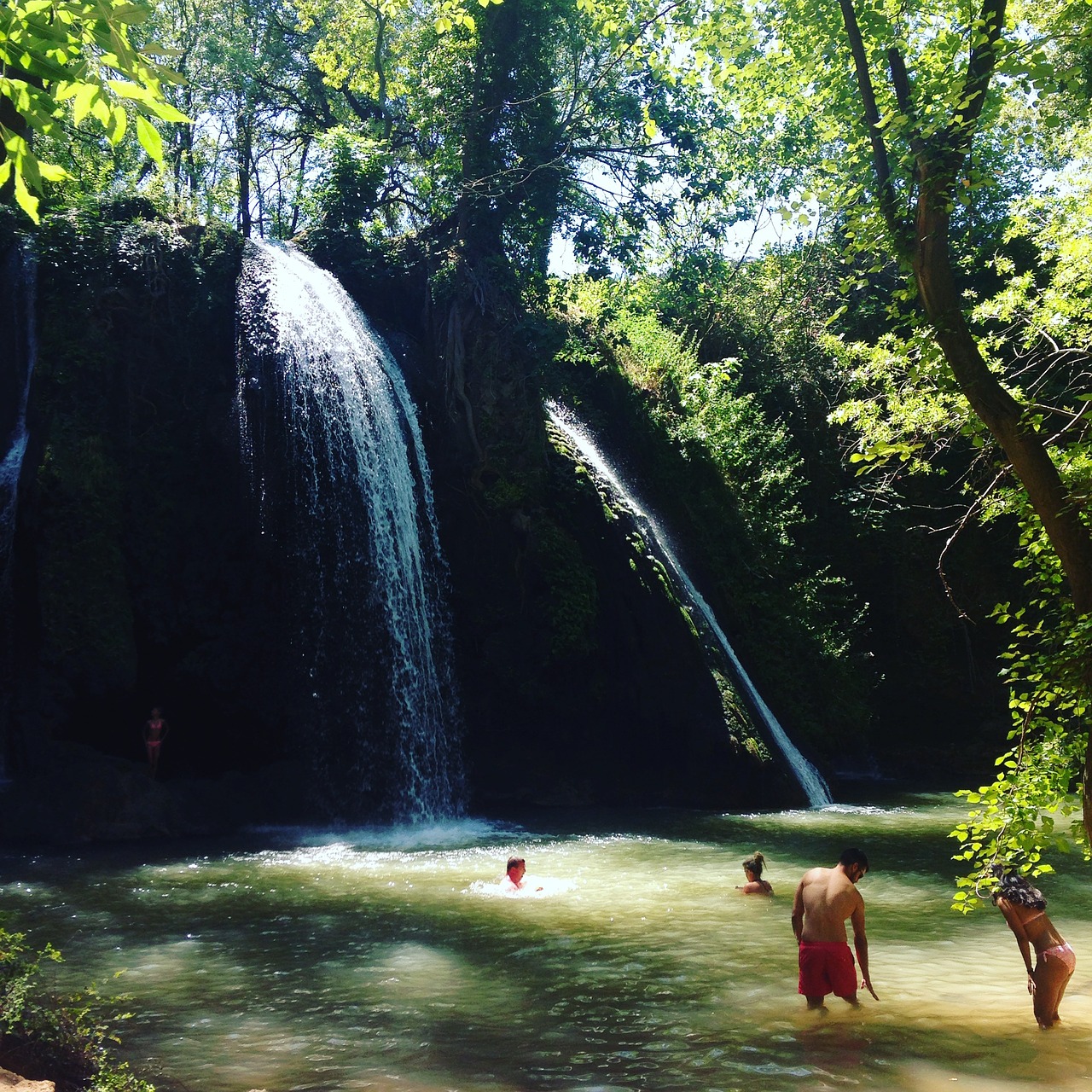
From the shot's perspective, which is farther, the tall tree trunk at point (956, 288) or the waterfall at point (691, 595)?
the waterfall at point (691, 595)

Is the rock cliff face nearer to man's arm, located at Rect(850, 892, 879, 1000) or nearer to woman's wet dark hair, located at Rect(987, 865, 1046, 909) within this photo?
man's arm, located at Rect(850, 892, 879, 1000)

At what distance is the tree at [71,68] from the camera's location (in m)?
3.55

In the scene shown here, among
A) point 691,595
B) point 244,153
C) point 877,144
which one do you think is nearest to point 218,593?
point 691,595

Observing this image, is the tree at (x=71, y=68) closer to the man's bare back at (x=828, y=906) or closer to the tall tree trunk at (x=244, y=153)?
the man's bare back at (x=828, y=906)

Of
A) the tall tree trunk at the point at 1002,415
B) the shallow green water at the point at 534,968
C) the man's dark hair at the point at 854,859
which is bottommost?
the shallow green water at the point at 534,968

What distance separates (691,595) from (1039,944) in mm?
11023

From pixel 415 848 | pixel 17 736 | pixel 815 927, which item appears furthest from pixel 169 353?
pixel 815 927

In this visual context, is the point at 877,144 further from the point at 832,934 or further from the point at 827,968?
the point at 827,968

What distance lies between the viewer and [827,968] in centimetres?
621

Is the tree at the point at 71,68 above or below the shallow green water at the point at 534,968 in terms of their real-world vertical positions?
above

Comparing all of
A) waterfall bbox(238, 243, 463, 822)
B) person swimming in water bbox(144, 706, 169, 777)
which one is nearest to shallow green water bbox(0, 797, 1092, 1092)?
person swimming in water bbox(144, 706, 169, 777)

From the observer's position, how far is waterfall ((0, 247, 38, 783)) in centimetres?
1301

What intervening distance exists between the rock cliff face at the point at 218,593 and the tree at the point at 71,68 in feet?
33.4

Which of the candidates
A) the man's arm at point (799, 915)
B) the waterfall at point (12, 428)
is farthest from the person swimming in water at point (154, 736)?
the man's arm at point (799, 915)
